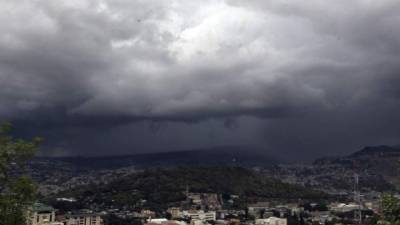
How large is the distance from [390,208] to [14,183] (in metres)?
11.4

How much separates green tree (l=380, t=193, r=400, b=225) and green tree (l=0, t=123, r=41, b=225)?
35.1 feet

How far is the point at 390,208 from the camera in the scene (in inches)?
654

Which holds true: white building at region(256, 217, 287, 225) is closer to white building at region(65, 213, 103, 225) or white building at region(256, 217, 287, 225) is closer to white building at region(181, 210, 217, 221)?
white building at region(181, 210, 217, 221)

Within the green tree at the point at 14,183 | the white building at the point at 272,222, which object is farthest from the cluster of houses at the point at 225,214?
the green tree at the point at 14,183

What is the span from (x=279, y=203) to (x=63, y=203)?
7502 centimetres

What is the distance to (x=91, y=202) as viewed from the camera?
19112cm

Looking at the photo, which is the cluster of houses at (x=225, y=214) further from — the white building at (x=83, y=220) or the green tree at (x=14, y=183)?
the green tree at (x=14, y=183)

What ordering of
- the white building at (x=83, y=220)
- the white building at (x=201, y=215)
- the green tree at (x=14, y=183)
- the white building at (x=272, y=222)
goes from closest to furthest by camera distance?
the green tree at (x=14, y=183) < the white building at (x=83, y=220) < the white building at (x=272, y=222) < the white building at (x=201, y=215)

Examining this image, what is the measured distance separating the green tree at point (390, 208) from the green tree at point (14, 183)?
10.7m

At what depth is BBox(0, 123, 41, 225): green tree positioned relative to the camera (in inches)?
644

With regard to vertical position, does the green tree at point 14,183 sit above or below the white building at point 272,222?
above

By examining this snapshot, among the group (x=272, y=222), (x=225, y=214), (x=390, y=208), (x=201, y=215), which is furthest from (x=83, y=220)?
(x=390, y=208)

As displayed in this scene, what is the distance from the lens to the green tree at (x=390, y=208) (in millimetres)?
16609

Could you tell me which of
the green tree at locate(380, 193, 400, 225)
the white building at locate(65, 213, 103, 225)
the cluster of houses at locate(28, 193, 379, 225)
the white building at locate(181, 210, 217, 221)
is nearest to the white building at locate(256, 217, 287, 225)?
the cluster of houses at locate(28, 193, 379, 225)
